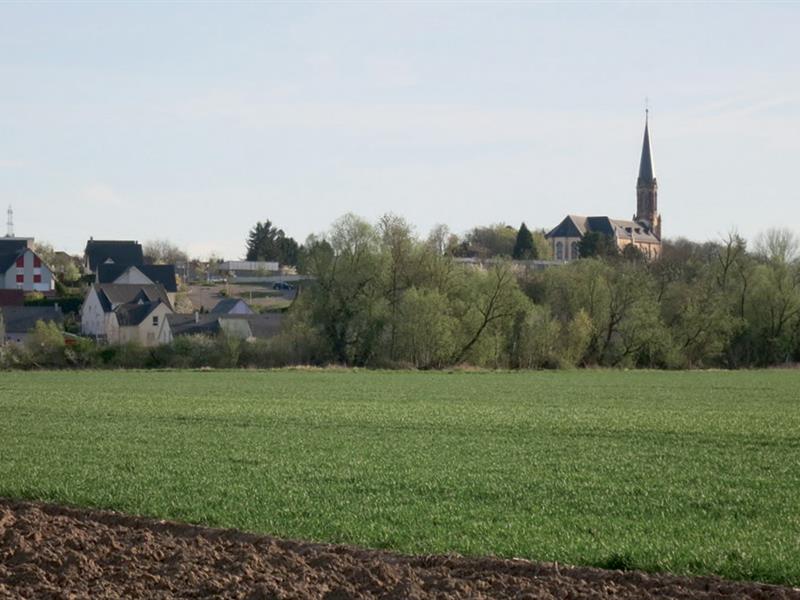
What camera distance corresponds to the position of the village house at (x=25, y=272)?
120 m

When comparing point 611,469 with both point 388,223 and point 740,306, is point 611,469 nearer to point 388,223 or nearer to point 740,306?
point 388,223

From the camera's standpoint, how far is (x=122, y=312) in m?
98.2

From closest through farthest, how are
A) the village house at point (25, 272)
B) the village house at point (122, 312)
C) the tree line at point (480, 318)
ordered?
the tree line at point (480, 318)
the village house at point (122, 312)
the village house at point (25, 272)

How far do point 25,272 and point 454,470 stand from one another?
107 metres

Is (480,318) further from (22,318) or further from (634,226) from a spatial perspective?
(634,226)

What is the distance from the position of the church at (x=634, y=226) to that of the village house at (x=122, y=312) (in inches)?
3245

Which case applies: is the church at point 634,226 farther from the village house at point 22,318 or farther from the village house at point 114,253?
the village house at point 22,318

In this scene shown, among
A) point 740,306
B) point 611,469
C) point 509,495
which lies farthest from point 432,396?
point 740,306

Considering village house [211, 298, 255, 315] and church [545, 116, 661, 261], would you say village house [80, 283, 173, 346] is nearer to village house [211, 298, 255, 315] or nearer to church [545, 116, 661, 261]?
village house [211, 298, 255, 315]

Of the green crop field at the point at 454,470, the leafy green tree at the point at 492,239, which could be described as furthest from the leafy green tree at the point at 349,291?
the leafy green tree at the point at 492,239

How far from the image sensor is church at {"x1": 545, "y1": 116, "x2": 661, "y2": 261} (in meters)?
178

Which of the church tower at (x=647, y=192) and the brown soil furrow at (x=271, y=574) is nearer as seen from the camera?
the brown soil furrow at (x=271, y=574)

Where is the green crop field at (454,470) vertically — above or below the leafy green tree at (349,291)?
below

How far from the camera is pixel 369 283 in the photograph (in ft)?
262
